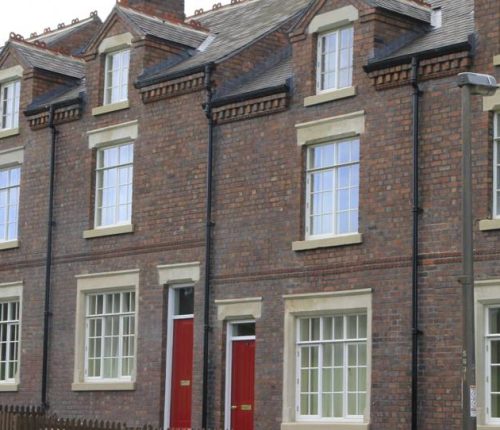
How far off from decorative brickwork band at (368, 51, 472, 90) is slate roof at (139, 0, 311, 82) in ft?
13.5

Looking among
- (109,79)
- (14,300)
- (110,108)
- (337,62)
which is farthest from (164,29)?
(14,300)

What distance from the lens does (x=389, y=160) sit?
80.3 feet

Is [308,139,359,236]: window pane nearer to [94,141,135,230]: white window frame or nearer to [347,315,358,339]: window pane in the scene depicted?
[347,315,358,339]: window pane

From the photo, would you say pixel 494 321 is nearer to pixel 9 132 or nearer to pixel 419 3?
pixel 419 3

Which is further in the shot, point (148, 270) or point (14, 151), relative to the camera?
point (14, 151)

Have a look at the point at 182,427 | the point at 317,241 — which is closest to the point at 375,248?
the point at 317,241

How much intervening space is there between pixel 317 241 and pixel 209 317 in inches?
128

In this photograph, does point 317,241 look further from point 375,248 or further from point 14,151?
point 14,151

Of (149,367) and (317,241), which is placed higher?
(317,241)

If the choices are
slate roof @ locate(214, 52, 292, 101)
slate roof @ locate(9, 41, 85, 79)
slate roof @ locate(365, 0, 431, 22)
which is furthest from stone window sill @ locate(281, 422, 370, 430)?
slate roof @ locate(9, 41, 85, 79)

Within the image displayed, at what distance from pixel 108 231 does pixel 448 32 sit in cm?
921

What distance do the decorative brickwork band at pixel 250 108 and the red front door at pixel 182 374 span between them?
172 inches

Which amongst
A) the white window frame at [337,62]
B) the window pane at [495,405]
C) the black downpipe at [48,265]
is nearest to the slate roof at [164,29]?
the black downpipe at [48,265]

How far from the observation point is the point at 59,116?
31594 millimetres
